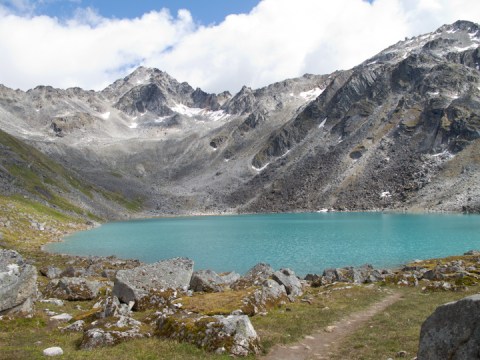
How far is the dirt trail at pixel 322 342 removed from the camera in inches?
635

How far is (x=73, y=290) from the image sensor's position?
99.0 ft

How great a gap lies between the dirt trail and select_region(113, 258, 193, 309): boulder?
35.2 feet

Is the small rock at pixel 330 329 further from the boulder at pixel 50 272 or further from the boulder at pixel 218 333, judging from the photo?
the boulder at pixel 50 272

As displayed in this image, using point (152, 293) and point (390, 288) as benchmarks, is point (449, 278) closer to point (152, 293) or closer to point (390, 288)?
point (390, 288)

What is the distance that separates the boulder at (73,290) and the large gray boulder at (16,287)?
669cm

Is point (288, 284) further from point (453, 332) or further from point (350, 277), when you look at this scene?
point (453, 332)

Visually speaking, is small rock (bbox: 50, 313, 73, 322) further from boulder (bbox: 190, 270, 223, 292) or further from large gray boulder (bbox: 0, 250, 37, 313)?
boulder (bbox: 190, 270, 223, 292)

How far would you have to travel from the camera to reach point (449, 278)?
1325 inches

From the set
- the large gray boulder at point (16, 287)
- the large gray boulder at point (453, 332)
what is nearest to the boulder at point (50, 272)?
the large gray boulder at point (16, 287)

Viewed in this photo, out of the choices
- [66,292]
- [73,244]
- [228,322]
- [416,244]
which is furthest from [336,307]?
[73,244]

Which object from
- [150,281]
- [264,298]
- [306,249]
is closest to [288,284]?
[264,298]

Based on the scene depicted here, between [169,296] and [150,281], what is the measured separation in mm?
2388

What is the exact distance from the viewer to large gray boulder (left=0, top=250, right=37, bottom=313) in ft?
70.9

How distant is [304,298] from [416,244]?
55250 millimetres
